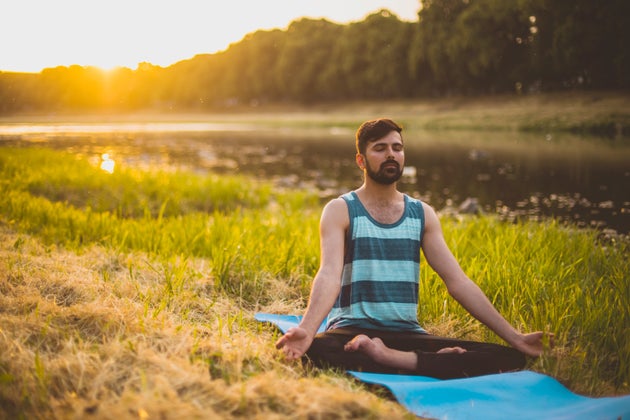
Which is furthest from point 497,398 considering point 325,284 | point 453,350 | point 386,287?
point 325,284

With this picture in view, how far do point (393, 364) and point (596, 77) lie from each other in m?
46.1

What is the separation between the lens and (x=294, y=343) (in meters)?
3.38

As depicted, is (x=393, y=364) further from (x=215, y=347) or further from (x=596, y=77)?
(x=596, y=77)

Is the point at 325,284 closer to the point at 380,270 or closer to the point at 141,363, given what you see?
the point at 380,270

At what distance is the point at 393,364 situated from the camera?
351cm

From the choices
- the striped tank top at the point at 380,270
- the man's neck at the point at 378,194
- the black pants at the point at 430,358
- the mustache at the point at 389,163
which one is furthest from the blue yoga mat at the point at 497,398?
the mustache at the point at 389,163

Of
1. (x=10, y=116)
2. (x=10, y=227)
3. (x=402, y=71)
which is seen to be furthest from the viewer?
(x=402, y=71)

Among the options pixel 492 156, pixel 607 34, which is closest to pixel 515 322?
pixel 492 156

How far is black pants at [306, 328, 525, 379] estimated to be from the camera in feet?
11.6

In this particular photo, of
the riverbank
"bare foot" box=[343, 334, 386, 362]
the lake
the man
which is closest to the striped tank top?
the man

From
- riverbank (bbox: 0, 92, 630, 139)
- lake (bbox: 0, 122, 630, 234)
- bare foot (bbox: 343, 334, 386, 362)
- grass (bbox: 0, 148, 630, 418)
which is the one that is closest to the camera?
grass (bbox: 0, 148, 630, 418)

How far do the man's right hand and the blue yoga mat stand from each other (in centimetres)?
39

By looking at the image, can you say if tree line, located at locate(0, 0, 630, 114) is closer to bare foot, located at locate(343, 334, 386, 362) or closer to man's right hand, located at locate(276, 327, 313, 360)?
man's right hand, located at locate(276, 327, 313, 360)

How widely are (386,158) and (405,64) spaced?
205ft
